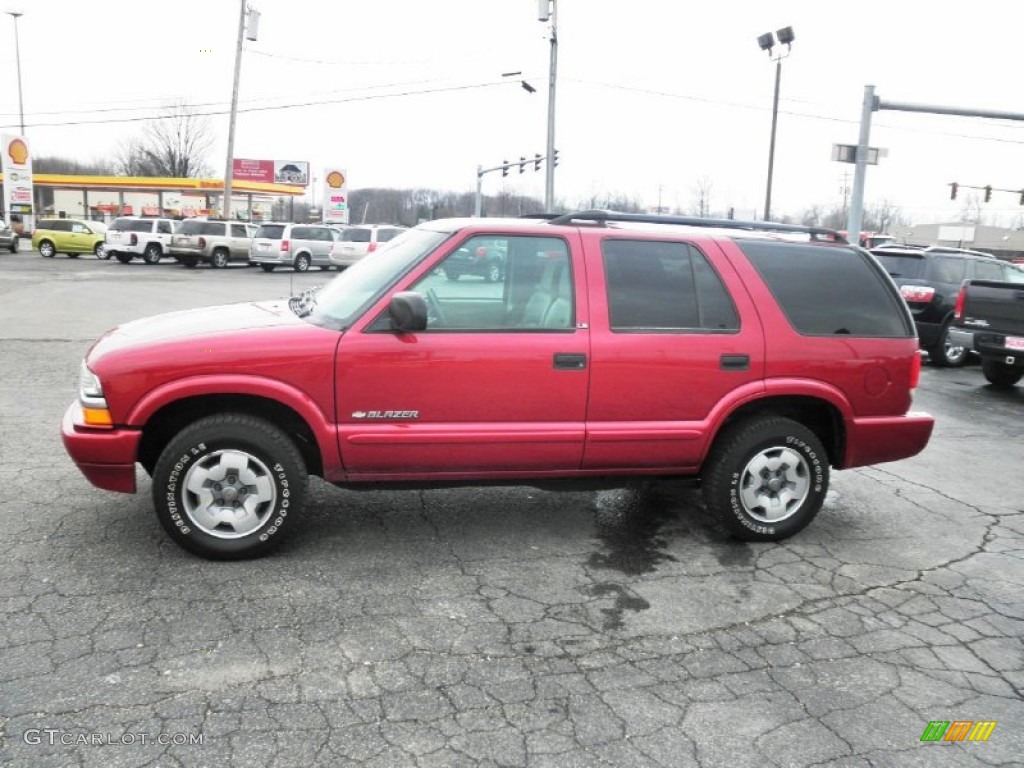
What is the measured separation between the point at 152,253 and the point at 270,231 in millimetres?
5840

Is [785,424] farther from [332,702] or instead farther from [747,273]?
[332,702]

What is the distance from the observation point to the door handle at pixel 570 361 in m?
4.30

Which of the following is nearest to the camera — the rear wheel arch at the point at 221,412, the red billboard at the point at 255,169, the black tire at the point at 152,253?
the rear wheel arch at the point at 221,412

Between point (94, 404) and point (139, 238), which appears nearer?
point (94, 404)

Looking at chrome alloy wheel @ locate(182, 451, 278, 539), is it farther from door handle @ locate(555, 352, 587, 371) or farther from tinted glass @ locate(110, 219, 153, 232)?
tinted glass @ locate(110, 219, 153, 232)

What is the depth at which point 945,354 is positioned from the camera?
12539 millimetres

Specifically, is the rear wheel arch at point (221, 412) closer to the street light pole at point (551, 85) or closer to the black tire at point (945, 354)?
the black tire at point (945, 354)

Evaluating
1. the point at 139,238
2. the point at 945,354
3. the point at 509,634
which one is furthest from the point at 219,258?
the point at 509,634

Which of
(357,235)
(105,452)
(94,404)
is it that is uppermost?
(357,235)

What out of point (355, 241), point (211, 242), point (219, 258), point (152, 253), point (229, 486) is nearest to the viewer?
point (229, 486)

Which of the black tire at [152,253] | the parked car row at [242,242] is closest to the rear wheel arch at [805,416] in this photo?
the parked car row at [242,242]

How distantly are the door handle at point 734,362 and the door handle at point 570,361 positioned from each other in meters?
0.81

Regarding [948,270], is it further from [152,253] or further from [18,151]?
[18,151]

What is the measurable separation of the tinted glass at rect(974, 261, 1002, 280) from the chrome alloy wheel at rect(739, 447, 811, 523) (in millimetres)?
10058
